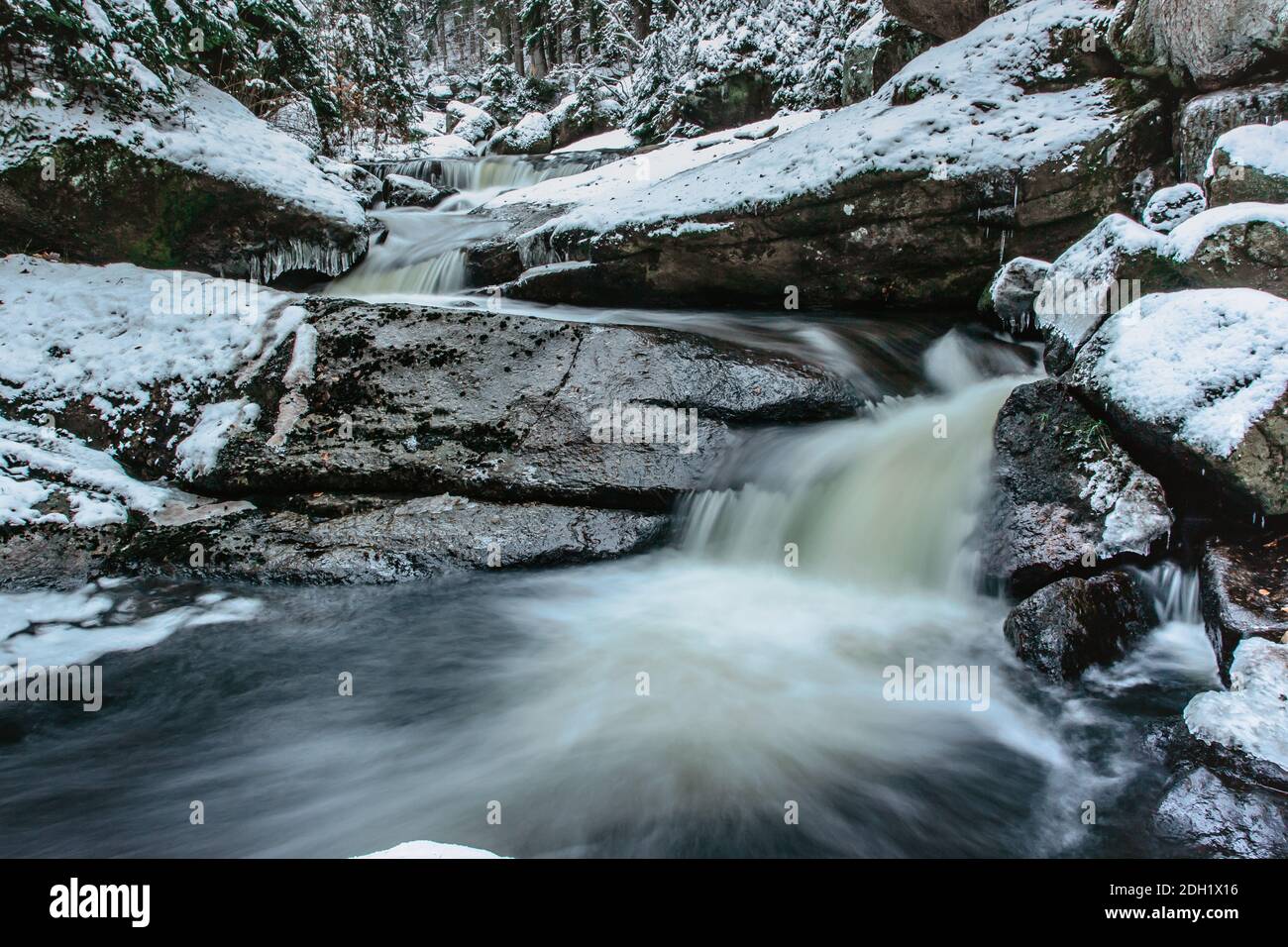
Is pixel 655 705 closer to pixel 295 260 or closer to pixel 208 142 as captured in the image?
pixel 295 260

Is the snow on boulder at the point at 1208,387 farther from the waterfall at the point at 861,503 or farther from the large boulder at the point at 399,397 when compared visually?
the large boulder at the point at 399,397

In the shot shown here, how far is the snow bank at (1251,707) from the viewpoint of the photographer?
8.98ft

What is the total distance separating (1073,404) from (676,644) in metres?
2.95

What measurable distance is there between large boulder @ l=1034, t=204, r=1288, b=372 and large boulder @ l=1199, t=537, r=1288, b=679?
200 centimetres

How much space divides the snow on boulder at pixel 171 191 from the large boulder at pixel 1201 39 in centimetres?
812

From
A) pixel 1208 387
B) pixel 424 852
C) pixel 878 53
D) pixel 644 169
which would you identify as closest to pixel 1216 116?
pixel 1208 387

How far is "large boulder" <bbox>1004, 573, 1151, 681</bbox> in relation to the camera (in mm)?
3619

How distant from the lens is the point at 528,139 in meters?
19.5

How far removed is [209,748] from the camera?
11.2ft

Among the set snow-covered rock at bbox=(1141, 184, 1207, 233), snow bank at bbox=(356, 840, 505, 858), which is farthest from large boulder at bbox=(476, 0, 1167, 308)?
snow bank at bbox=(356, 840, 505, 858)

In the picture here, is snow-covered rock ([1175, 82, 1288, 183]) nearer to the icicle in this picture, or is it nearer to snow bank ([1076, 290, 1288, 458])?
snow bank ([1076, 290, 1288, 458])

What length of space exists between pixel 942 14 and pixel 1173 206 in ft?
17.8

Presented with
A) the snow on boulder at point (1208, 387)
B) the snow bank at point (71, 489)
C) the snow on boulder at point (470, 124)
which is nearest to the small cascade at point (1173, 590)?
the snow on boulder at point (1208, 387)
